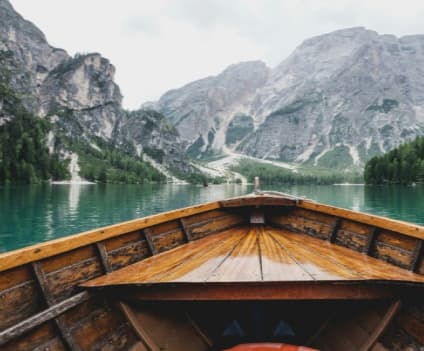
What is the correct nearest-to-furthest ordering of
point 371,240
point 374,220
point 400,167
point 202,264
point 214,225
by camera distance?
point 202,264
point 374,220
point 371,240
point 214,225
point 400,167

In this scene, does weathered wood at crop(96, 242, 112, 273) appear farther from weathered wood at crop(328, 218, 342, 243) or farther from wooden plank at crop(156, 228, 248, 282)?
weathered wood at crop(328, 218, 342, 243)

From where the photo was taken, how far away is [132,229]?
6.77m

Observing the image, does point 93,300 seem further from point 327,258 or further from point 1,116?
point 1,116

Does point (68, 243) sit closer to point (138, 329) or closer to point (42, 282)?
point (42, 282)

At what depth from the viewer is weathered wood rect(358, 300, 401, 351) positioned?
17.4 feet

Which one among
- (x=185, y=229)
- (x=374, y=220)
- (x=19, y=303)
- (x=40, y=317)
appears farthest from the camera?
(x=185, y=229)

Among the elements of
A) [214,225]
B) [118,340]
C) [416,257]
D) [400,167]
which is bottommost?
[118,340]

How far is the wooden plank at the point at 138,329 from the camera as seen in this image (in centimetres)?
546

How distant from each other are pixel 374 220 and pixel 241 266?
305cm

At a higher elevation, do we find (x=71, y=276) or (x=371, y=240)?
(x=371, y=240)

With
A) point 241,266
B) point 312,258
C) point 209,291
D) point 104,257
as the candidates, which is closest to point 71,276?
point 104,257

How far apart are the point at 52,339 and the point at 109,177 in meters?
181

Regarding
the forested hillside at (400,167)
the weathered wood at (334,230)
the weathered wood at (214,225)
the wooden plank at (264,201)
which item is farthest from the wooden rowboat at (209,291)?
the forested hillside at (400,167)

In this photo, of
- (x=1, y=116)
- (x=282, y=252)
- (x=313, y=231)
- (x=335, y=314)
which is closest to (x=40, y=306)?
(x=282, y=252)
